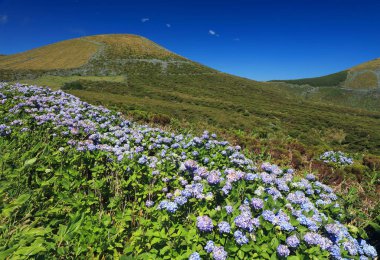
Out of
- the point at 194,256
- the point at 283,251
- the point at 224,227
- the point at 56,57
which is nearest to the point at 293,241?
the point at 283,251

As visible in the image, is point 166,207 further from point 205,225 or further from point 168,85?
point 168,85

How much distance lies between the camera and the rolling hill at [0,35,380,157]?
3091 centimetres

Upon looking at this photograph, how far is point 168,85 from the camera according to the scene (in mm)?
54594

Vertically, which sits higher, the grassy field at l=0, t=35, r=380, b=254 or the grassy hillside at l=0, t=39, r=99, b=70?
the grassy hillside at l=0, t=39, r=99, b=70

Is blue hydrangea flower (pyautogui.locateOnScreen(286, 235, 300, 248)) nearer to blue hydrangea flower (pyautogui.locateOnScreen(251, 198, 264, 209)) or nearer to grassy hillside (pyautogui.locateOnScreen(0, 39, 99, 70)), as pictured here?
blue hydrangea flower (pyautogui.locateOnScreen(251, 198, 264, 209))

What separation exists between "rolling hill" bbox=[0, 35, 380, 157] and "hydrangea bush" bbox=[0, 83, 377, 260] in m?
16.8

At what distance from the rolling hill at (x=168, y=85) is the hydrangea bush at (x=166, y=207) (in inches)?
663

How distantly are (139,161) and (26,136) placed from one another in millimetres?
2892

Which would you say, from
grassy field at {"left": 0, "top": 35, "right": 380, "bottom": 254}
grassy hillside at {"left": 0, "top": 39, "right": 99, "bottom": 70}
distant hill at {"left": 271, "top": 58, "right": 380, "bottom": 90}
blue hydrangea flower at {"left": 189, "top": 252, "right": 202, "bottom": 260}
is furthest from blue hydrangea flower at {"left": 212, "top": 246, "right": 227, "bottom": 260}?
distant hill at {"left": 271, "top": 58, "right": 380, "bottom": 90}

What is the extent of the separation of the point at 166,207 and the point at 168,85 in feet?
174

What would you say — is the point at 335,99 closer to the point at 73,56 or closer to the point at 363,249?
the point at 73,56

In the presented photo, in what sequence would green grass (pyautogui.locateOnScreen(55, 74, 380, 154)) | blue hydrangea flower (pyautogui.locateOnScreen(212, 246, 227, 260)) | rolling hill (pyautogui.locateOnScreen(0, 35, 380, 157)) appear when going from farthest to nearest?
1. rolling hill (pyautogui.locateOnScreen(0, 35, 380, 157))
2. green grass (pyautogui.locateOnScreen(55, 74, 380, 154))
3. blue hydrangea flower (pyautogui.locateOnScreen(212, 246, 227, 260))

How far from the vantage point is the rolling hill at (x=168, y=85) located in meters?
30.9

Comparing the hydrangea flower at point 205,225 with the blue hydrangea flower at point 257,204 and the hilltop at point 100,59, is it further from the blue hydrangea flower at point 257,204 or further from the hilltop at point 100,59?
the hilltop at point 100,59
